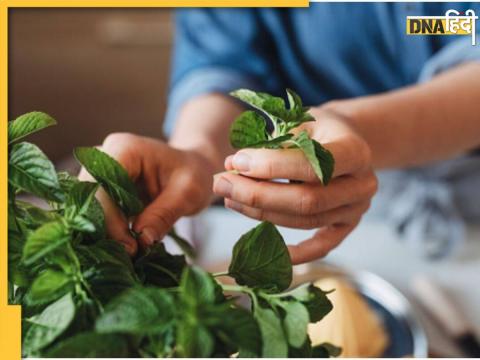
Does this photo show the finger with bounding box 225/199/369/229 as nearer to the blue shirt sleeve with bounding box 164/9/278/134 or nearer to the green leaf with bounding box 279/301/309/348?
the green leaf with bounding box 279/301/309/348

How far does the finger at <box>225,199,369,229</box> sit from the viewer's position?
0.24 metres

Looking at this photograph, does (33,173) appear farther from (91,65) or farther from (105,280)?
(91,65)

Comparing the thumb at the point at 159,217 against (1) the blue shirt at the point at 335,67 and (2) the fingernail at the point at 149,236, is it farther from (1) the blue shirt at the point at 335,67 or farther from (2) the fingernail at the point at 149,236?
(1) the blue shirt at the point at 335,67

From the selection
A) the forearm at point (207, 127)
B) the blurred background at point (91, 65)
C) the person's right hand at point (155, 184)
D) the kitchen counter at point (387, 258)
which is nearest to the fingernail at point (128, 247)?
the person's right hand at point (155, 184)

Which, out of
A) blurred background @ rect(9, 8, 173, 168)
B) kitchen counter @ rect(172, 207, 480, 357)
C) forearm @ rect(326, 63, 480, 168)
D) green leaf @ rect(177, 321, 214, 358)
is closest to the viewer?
green leaf @ rect(177, 321, 214, 358)

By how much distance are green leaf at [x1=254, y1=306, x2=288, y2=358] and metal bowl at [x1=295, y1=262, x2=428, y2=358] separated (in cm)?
25

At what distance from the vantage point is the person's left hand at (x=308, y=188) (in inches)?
8.5

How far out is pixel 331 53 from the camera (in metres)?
0.54

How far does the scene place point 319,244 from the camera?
0.86ft

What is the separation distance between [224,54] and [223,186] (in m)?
0.34

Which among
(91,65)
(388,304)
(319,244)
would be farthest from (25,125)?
(91,65)

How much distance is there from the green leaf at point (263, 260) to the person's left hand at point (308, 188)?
0.07 ft

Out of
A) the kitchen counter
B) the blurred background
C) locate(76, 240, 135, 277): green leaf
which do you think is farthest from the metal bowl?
the blurred background

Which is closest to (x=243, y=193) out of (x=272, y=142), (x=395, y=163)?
(x=272, y=142)
